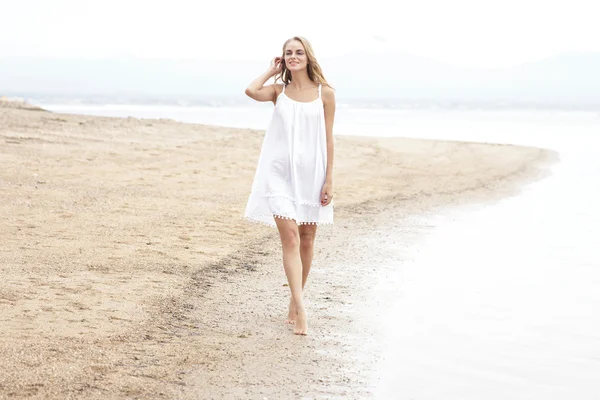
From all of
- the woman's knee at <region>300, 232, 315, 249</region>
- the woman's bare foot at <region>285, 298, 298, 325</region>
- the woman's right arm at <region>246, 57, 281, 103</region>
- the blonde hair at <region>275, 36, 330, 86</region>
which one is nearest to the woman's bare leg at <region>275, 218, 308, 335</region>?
the woman's bare foot at <region>285, 298, 298, 325</region>

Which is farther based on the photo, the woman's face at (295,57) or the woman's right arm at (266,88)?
the woman's right arm at (266,88)

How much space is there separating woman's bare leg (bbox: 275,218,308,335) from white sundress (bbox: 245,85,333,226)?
0.07 meters

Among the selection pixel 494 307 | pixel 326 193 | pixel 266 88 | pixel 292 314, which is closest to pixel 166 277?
pixel 292 314

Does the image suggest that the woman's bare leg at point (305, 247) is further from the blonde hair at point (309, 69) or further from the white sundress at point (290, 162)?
the blonde hair at point (309, 69)

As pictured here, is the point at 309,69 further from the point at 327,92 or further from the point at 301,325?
the point at 301,325

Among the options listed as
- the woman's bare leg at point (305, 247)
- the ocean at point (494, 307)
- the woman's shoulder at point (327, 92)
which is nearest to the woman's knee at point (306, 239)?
the woman's bare leg at point (305, 247)

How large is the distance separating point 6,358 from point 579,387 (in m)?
3.14

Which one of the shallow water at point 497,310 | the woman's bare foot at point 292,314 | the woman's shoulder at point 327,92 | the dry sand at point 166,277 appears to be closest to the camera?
the dry sand at point 166,277

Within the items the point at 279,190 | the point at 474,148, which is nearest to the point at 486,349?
the point at 279,190

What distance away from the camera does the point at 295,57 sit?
18.0 ft

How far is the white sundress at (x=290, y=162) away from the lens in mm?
5523

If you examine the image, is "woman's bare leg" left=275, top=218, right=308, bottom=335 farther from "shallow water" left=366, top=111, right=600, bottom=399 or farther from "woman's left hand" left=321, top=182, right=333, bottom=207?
"shallow water" left=366, top=111, right=600, bottom=399

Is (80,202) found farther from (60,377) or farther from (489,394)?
(489,394)

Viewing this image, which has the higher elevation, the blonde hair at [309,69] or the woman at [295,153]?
the blonde hair at [309,69]
